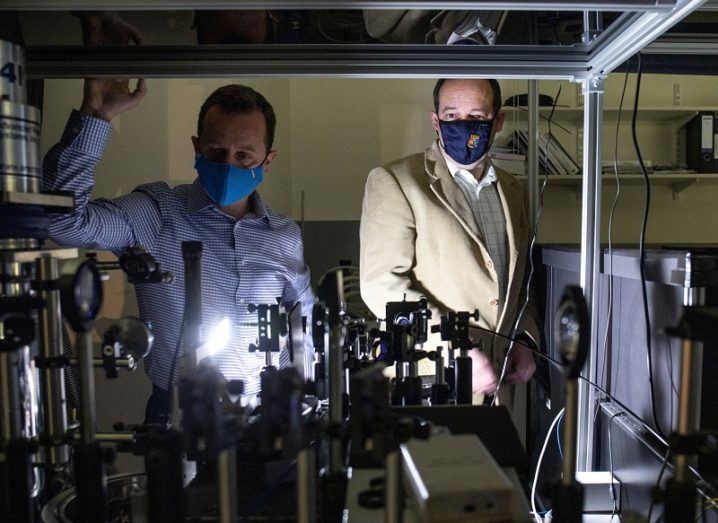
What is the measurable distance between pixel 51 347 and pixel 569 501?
0.66 meters

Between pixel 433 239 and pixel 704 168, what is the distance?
183cm

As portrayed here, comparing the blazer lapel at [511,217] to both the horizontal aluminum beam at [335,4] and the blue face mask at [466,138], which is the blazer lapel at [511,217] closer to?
the blue face mask at [466,138]

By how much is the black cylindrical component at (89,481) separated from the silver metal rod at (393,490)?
0.33 meters

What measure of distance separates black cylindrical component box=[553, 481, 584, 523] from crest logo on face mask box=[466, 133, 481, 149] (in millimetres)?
1330

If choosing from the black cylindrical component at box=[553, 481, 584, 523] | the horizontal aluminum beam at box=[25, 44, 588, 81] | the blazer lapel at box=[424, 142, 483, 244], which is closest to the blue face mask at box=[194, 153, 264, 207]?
the horizontal aluminum beam at box=[25, 44, 588, 81]

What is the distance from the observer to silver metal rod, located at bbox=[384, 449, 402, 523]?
1.74ft

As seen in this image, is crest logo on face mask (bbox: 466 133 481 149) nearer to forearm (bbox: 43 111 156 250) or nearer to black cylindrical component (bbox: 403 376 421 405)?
black cylindrical component (bbox: 403 376 421 405)

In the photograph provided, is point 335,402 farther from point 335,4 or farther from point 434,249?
point 434,249

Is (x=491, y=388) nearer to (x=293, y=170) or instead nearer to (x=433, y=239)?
(x=433, y=239)

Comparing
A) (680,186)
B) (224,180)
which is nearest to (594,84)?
(224,180)

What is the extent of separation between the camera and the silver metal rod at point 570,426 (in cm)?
56

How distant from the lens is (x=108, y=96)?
126cm

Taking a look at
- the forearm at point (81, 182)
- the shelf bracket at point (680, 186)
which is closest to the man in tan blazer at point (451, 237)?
the forearm at point (81, 182)

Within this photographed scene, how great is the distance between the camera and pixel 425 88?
9.92 ft
